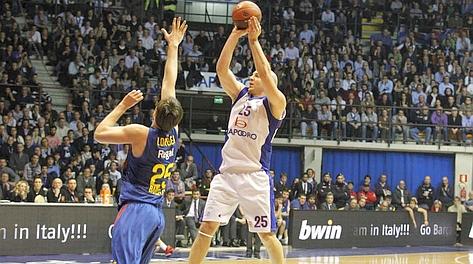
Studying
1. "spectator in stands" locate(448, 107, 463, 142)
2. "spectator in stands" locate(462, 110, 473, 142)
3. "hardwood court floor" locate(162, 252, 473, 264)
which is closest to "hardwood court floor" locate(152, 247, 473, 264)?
"hardwood court floor" locate(162, 252, 473, 264)

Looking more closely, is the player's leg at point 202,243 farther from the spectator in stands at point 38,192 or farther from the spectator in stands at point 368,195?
the spectator in stands at point 368,195

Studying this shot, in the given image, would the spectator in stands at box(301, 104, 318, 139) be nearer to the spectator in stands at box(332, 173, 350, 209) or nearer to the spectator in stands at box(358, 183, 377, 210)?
the spectator in stands at box(358, 183, 377, 210)

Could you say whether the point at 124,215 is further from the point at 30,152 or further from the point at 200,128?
the point at 200,128

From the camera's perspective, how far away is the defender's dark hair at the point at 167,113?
6.31m

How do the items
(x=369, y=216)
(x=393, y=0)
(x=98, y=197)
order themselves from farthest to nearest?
(x=393, y=0)
(x=369, y=216)
(x=98, y=197)

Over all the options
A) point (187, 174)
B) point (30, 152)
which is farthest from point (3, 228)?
point (187, 174)

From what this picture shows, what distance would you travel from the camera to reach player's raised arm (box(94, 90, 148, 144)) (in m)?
6.19

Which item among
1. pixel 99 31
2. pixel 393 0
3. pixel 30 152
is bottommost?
pixel 30 152

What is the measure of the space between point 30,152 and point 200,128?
6.23 metres

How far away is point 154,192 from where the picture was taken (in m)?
6.50

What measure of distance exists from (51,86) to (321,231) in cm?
821

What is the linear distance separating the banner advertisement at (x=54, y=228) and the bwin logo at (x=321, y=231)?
16.1ft

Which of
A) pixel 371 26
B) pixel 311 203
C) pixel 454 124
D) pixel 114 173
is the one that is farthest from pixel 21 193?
pixel 371 26

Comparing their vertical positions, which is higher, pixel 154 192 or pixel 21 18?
pixel 21 18
